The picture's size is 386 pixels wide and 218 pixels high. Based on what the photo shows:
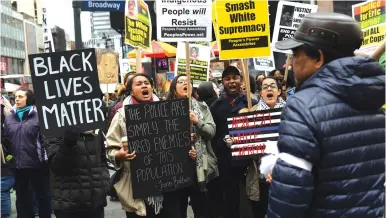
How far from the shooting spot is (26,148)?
23.0 feet

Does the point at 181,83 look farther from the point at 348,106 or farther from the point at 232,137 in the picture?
the point at 348,106

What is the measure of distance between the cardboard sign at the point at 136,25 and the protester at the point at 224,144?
6.71 ft

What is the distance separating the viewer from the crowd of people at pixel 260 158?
8.04 ft

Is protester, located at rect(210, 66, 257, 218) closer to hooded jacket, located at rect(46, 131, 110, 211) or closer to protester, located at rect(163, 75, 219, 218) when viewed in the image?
Answer: protester, located at rect(163, 75, 219, 218)

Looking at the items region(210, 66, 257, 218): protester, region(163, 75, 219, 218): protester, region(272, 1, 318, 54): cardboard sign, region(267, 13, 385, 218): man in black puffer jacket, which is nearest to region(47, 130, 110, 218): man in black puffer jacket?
region(163, 75, 219, 218): protester

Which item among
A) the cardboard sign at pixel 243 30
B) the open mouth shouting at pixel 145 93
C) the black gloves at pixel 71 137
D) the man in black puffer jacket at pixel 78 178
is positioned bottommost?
the man in black puffer jacket at pixel 78 178

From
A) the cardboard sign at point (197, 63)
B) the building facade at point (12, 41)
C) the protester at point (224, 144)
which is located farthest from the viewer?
the building facade at point (12, 41)

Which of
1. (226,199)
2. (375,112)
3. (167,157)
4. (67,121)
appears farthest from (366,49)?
(375,112)

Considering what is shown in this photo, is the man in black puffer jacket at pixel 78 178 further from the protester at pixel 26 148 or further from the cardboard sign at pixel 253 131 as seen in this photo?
the protester at pixel 26 148

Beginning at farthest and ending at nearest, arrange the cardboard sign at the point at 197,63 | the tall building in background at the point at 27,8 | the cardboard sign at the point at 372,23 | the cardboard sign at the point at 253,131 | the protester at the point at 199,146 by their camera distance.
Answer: the tall building in background at the point at 27,8
the cardboard sign at the point at 197,63
the cardboard sign at the point at 372,23
the protester at the point at 199,146
the cardboard sign at the point at 253,131

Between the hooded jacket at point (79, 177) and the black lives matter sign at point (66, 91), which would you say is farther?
the hooded jacket at point (79, 177)

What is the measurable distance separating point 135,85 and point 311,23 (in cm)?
273

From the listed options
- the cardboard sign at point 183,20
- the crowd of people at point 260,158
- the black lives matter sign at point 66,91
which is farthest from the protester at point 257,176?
the black lives matter sign at point 66,91

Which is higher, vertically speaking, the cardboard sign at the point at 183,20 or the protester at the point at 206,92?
the cardboard sign at the point at 183,20
